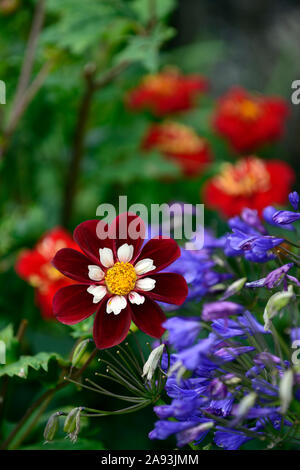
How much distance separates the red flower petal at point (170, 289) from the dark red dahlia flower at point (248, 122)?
78 cm

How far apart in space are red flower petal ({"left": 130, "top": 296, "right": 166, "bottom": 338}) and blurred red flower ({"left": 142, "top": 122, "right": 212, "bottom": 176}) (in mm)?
735

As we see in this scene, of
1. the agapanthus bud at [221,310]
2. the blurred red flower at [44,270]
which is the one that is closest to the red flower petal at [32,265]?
the blurred red flower at [44,270]

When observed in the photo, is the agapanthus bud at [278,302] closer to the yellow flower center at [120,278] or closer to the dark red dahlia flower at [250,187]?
the yellow flower center at [120,278]

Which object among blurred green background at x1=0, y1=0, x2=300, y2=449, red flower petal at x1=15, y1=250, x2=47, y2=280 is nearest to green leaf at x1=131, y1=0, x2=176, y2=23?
blurred green background at x1=0, y1=0, x2=300, y2=449

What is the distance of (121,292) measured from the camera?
0.42 m

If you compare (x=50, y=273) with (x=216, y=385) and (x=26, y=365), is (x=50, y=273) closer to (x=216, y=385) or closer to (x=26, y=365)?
(x=26, y=365)

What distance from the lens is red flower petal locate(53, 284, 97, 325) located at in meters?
0.41

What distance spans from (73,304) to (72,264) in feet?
0.10

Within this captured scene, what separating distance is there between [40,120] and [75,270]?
69 centimetres

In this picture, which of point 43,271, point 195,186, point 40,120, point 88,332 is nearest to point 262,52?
point 195,186
